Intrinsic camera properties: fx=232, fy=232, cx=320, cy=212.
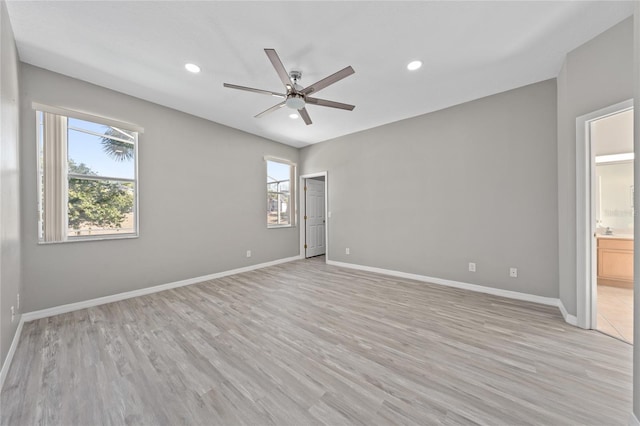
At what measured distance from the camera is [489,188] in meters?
3.35

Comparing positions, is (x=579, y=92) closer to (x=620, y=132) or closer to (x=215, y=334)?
(x=620, y=132)

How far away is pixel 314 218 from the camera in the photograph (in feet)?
20.6

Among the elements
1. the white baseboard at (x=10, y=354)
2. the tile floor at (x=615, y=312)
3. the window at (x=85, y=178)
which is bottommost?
the tile floor at (x=615, y=312)

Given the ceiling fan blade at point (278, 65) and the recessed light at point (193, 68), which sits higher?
the recessed light at point (193, 68)

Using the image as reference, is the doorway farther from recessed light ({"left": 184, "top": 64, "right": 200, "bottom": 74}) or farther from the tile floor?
the tile floor

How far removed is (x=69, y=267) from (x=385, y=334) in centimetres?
376

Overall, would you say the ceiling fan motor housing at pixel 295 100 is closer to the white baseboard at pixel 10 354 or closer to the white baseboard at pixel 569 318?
the white baseboard at pixel 10 354

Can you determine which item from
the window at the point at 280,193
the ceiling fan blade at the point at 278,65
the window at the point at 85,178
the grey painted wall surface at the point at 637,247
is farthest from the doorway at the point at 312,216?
the grey painted wall surface at the point at 637,247

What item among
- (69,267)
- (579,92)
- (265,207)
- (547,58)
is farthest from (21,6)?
(579,92)

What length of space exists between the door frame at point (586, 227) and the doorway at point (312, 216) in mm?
4179

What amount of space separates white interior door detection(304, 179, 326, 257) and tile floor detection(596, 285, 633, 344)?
4897 mm

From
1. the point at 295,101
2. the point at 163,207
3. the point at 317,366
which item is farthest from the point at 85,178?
the point at 317,366

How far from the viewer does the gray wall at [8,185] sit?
1.73 meters

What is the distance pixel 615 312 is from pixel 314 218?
5.16 m
